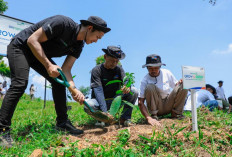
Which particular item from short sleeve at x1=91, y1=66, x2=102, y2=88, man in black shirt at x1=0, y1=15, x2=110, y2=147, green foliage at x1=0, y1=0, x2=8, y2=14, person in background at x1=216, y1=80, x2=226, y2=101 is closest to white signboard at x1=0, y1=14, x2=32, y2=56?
short sleeve at x1=91, y1=66, x2=102, y2=88

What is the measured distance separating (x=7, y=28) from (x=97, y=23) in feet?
16.2

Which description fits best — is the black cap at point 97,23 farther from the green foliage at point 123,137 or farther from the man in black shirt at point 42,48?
the green foliage at point 123,137

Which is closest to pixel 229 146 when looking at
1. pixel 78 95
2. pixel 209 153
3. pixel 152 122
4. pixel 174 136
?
pixel 209 153

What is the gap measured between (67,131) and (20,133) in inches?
24.5

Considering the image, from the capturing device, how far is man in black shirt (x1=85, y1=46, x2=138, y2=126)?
2.78 meters

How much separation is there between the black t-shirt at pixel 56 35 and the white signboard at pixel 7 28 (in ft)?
13.5

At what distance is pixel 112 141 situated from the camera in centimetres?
186

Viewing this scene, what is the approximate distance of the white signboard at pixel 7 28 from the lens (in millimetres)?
5742

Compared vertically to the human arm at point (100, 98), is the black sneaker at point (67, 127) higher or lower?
lower

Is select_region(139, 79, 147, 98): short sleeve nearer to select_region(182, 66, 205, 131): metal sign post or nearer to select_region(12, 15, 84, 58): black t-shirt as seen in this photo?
select_region(182, 66, 205, 131): metal sign post

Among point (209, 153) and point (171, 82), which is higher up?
point (171, 82)

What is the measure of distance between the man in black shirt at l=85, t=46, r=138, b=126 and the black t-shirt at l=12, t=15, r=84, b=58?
23.3 inches

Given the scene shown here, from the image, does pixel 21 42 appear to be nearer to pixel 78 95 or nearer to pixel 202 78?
pixel 78 95

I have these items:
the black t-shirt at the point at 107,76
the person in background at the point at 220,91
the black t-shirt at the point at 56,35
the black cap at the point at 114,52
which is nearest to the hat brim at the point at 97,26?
the black t-shirt at the point at 56,35
